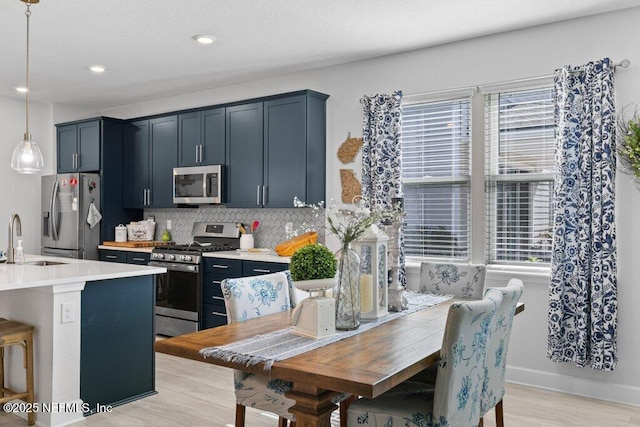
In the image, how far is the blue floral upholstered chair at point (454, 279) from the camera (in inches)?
131

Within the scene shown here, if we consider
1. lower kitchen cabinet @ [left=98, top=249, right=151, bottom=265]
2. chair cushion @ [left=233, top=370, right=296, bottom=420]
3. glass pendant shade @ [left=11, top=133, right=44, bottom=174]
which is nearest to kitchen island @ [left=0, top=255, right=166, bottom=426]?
glass pendant shade @ [left=11, top=133, right=44, bottom=174]

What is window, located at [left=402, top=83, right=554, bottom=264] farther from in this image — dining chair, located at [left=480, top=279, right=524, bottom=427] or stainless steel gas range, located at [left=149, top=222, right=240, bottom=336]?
stainless steel gas range, located at [left=149, top=222, right=240, bottom=336]

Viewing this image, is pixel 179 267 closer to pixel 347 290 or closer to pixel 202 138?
pixel 202 138

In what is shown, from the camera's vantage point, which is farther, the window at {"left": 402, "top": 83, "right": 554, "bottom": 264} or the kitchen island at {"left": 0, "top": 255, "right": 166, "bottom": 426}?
the window at {"left": 402, "top": 83, "right": 554, "bottom": 264}

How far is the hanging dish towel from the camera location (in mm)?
6168

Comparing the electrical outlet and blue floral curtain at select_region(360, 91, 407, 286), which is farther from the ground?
blue floral curtain at select_region(360, 91, 407, 286)

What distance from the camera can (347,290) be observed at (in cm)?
225

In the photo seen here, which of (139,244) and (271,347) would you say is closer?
(271,347)

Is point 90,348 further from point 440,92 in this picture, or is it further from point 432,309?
point 440,92

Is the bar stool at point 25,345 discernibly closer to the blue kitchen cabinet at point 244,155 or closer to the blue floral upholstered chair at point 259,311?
the blue floral upholstered chair at point 259,311

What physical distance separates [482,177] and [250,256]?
2.15m

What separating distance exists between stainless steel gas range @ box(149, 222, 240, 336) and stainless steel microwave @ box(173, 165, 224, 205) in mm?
479

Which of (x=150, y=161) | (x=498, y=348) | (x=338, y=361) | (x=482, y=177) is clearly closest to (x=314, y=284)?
(x=338, y=361)

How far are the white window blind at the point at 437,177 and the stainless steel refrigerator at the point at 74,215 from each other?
370cm
